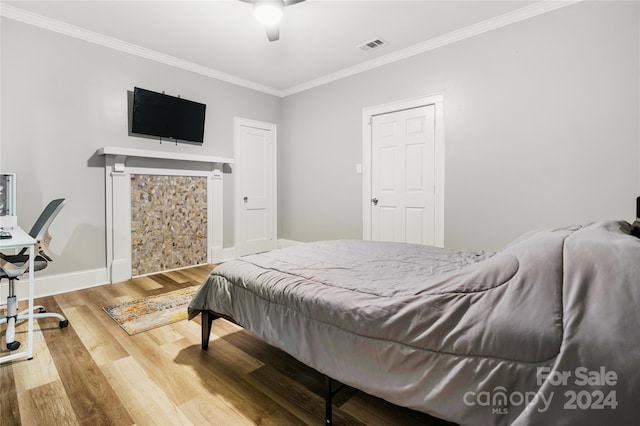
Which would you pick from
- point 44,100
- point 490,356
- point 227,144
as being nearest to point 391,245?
point 490,356

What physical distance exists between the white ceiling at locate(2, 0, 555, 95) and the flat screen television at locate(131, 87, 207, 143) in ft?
1.77

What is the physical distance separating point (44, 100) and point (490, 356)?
413cm

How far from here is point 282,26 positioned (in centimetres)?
316

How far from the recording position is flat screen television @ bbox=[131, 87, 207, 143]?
11.9 ft

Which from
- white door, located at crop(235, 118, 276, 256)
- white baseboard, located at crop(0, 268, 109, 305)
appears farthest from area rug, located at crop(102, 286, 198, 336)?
white door, located at crop(235, 118, 276, 256)

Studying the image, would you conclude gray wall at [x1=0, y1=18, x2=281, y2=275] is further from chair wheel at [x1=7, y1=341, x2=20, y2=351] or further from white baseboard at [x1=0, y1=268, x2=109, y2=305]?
chair wheel at [x1=7, y1=341, x2=20, y2=351]

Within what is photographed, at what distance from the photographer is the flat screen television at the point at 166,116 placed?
3633 millimetres

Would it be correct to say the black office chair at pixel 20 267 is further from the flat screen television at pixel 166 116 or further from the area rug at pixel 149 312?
the flat screen television at pixel 166 116

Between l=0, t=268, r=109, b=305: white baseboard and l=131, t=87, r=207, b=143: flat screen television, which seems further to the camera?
l=131, t=87, r=207, b=143: flat screen television

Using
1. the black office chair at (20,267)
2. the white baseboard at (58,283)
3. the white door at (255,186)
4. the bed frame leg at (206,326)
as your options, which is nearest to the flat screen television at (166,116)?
the white door at (255,186)

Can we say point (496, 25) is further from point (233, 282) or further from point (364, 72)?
point (233, 282)

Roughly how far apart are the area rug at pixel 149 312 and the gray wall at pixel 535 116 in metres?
2.86

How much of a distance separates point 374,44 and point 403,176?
5.09 feet

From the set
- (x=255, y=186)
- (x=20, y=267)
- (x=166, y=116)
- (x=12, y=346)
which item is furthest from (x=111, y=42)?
(x=12, y=346)
